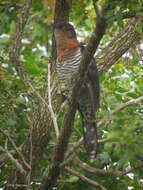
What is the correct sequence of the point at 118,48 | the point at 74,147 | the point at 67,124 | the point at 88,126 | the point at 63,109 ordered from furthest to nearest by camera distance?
1. the point at 118,48
2. the point at 63,109
3. the point at 88,126
4. the point at 67,124
5. the point at 74,147

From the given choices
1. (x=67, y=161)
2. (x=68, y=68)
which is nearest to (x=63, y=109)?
(x=68, y=68)

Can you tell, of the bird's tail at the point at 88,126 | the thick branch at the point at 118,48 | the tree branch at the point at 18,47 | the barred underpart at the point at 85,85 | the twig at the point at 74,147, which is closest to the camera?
the twig at the point at 74,147

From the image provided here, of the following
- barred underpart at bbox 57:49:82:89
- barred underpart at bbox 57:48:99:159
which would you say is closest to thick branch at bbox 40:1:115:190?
barred underpart at bbox 57:48:99:159

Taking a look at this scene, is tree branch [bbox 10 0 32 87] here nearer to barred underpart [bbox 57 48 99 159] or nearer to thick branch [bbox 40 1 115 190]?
barred underpart [bbox 57 48 99 159]

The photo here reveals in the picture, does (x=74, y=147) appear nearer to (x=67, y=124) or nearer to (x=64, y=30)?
(x=67, y=124)

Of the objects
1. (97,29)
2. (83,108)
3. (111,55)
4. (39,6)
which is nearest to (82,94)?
(83,108)

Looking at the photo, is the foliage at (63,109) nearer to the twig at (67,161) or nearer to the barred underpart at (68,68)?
the twig at (67,161)

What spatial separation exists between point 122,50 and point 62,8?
89 cm

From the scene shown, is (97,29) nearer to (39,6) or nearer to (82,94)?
(82,94)

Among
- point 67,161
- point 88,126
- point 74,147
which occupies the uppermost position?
point 88,126

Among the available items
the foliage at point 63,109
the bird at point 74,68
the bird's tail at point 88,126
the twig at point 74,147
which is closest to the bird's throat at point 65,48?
the bird at point 74,68

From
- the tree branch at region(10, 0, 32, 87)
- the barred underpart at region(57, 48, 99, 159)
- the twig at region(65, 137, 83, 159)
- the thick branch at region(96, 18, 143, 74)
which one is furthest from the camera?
the thick branch at region(96, 18, 143, 74)

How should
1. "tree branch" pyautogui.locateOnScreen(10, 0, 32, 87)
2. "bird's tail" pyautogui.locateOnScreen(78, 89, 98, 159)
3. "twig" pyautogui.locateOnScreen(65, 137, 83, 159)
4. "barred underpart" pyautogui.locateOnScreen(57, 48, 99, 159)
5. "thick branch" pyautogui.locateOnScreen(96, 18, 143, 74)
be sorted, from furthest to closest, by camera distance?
"thick branch" pyautogui.locateOnScreen(96, 18, 143, 74) → "barred underpart" pyautogui.locateOnScreen(57, 48, 99, 159) → "tree branch" pyautogui.locateOnScreen(10, 0, 32, 87) → "bird's tail" pyautogui.locateOnScreen(78, 89, 98, 159) → "twig" pyautogui.locateOnScreen(65, 137, 83, 159)

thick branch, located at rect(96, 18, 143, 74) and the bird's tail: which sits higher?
thick branch, located at rect(96, 18, 143, 74)
